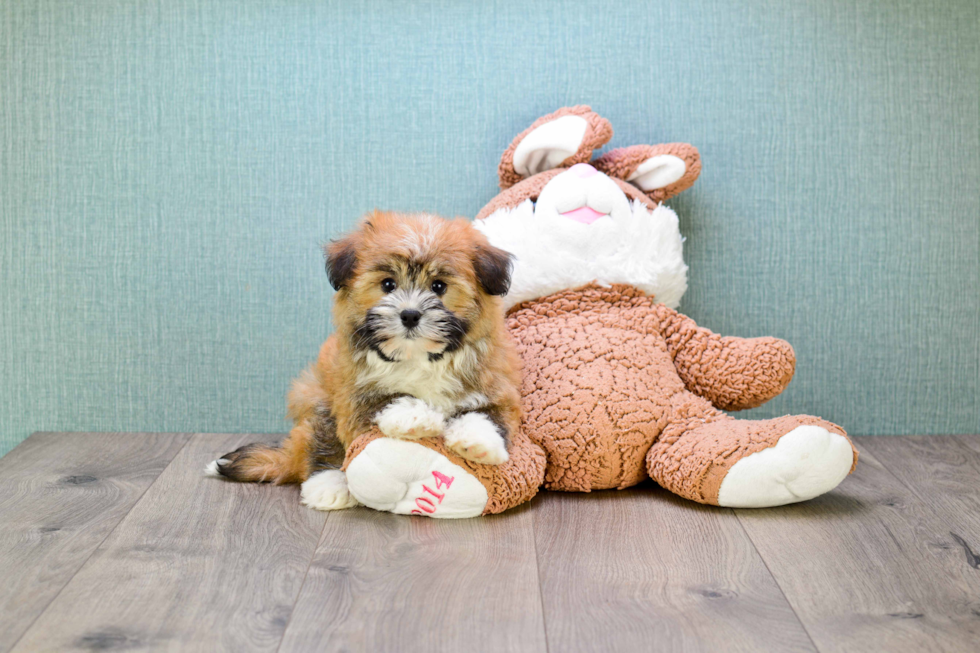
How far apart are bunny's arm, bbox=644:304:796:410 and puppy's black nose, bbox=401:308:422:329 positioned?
2.33 ft

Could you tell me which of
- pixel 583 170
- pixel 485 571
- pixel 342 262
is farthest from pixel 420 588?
pixel 583 170

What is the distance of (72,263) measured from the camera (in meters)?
2.27

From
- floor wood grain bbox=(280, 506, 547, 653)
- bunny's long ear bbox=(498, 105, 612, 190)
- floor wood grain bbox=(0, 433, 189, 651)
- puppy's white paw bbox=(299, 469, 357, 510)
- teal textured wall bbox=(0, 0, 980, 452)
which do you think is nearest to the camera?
floor wood grain bbox=(280, 506, 547, 653)

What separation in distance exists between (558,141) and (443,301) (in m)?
0.67

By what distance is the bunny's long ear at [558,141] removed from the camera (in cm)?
203

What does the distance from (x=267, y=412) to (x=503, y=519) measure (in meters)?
0.94

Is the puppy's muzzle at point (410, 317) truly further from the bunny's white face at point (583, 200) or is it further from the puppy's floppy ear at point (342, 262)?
Result: the bunny's white face at point (583, 200)

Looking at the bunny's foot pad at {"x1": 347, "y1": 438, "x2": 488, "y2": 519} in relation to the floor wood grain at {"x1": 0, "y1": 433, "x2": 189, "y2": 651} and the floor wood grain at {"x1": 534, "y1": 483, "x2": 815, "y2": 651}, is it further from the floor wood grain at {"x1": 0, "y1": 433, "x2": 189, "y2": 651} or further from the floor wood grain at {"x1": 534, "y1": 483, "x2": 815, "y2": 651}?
the floor wood grain at {"x1": 0, "y1": 433, "x2": 189, "y2": 651}

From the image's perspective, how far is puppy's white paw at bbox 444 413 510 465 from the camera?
160 cm

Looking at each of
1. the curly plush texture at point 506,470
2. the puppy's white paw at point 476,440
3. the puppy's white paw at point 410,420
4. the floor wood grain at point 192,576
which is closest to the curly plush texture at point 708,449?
the curly plush texture at point 506,470

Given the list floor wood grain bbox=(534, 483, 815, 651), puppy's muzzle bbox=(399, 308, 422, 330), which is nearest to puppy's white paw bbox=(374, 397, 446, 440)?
puppy's muzzle bbox=(399, 308, 422, 330)

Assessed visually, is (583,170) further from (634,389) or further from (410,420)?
(410,420)

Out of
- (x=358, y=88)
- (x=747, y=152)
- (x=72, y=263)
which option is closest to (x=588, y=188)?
(x=747, y=152)

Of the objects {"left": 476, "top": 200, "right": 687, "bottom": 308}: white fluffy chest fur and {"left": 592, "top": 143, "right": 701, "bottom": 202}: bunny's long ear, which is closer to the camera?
{"left": 476, "top": 200, "right": 687, "bottom": 308}: white fluffy chest fur
